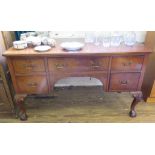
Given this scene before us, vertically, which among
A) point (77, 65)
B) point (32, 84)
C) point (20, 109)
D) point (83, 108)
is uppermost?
point (77, 65)

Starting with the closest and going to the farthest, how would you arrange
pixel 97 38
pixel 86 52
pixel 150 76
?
pixel 86 52
pixel 97 38
pixel 150 76

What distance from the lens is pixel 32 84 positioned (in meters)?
1.35

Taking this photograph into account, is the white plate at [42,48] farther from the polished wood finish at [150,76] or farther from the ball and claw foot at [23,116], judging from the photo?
the polished wood finish at [150,76]

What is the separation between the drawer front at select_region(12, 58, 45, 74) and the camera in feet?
4.01

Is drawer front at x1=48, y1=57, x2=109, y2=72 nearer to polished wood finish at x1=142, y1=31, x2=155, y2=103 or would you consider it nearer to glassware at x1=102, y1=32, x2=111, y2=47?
glassware at x1=102, y1=32, x2=111, y2=47

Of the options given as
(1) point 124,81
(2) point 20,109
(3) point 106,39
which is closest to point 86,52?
(3) point 106,39

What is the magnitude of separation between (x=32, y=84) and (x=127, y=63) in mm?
830

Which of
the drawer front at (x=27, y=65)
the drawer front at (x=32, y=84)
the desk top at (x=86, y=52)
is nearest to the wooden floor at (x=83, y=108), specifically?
the drawer front at (x=32, y=84)

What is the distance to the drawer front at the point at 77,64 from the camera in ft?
4.04

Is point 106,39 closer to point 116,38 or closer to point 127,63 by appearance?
point 116,38

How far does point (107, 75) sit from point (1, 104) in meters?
1.07

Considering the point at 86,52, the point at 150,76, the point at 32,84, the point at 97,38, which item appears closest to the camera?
the point at 86,52

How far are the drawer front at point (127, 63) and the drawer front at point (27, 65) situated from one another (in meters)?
0.59

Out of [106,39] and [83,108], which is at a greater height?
[106,39]
